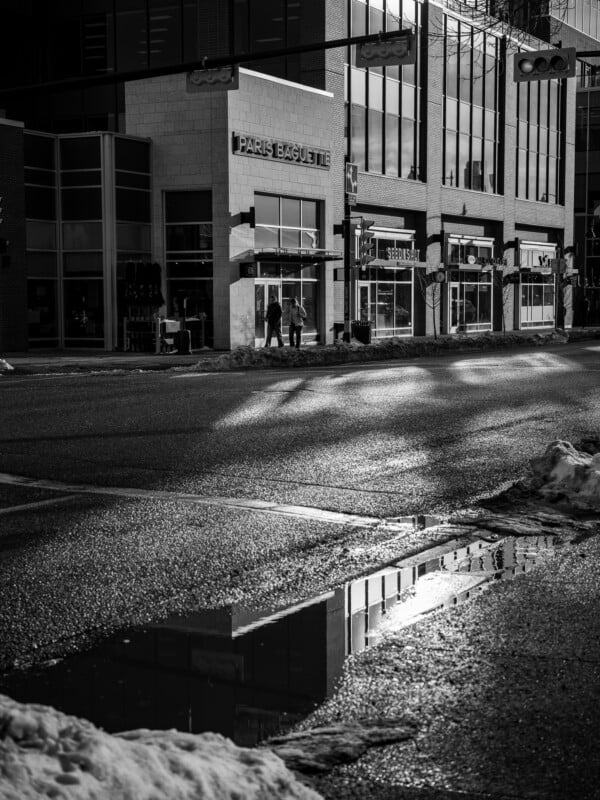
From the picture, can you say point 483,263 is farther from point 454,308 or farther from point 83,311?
point 83,311

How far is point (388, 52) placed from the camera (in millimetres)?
21781

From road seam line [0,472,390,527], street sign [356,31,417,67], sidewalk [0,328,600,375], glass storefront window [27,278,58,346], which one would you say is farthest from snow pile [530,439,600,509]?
glass storefront window [27,278,58,346]

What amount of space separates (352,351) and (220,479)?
22.9 metres

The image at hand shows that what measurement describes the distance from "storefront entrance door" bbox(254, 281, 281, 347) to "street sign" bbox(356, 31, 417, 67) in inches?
661

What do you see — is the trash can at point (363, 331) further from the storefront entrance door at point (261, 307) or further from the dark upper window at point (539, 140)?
the dark upper window at point (539, 140)

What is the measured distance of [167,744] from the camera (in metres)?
3.30

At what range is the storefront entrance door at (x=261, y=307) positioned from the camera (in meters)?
38.4

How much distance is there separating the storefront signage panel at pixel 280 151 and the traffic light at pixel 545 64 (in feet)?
55.9

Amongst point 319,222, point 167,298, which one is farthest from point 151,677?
point 319,222

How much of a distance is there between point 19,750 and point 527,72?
19.9 m

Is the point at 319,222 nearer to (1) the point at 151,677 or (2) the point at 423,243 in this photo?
(2) the point at 423,243

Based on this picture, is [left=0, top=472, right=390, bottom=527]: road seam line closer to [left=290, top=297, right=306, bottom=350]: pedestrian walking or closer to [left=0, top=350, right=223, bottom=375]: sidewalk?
[left=0, top=350, right=223, bottom=375]: sidewalk

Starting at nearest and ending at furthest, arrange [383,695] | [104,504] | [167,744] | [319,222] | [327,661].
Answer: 1. [167,744]
2. [383,695]
3. [327,661]
4. [104,504]
5. [319,222]

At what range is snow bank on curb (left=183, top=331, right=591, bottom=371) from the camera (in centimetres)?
2839
